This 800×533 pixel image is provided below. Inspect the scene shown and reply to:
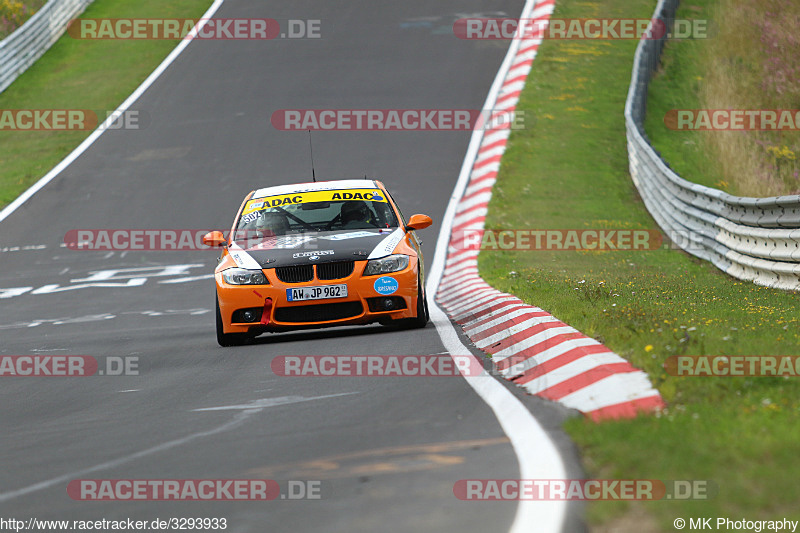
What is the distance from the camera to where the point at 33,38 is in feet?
105

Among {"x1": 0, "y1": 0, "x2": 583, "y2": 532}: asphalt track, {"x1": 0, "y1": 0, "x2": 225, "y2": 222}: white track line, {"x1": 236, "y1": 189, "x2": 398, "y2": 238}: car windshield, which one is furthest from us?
{"x1": 0, "y1": 0, "x2": 225, "y2": 222}: white track line

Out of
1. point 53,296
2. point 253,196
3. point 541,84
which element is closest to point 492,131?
point 541,84

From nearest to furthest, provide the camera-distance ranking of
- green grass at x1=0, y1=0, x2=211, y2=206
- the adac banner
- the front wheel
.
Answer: the front wheel < the adac banner < green grass at x1=0, y1=0, x2=211, y2=206

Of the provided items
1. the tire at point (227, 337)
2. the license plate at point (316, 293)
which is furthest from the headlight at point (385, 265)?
the tire at point (227, 337)

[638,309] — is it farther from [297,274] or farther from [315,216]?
[315,216]

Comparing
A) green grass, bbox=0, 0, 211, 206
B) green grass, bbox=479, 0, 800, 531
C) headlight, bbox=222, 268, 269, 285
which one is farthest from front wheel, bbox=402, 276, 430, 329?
green grass, bbox=0, 0, 211, 206

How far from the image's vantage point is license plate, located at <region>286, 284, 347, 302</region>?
35.7ft

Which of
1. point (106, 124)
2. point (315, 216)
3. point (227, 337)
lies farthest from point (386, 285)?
point (106, 124)

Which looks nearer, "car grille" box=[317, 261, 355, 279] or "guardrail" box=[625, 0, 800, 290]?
"car grille" box=[317, 261, 355, 279]

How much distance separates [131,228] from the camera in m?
20.5

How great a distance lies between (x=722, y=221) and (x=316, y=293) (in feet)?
20.6

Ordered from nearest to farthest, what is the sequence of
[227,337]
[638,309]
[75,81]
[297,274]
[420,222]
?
[638,309] < [297,274] < [227,337] < [420,222] < [75,81]

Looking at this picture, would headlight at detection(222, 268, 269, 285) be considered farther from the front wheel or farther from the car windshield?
the front wheel

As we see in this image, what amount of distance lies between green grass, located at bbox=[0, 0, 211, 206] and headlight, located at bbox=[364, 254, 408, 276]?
14046mm
